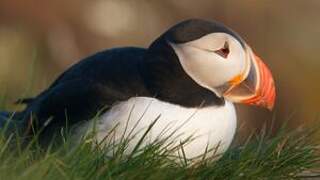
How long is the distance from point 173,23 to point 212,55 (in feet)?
30.2

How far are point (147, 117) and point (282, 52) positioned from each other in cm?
897

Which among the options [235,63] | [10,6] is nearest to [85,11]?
[10,6]

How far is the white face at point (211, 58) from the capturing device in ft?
16.9

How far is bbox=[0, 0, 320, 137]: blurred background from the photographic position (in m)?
13.2

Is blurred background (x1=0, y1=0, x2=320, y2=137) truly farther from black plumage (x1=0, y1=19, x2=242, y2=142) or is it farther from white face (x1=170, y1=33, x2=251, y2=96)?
white face (x1=170, y1=33, x2=251, y2=96)

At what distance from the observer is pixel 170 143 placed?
486 cm

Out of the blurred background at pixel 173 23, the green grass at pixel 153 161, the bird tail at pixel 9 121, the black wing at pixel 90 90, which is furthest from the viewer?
the blurred background at pixel 173 23

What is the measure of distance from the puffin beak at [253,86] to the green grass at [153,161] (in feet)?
0.49

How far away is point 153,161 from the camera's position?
184 inches

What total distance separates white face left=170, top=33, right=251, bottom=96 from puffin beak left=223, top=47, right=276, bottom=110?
→ 49mm

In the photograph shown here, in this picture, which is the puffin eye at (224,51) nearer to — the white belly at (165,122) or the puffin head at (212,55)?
the puffin head at (212,55)

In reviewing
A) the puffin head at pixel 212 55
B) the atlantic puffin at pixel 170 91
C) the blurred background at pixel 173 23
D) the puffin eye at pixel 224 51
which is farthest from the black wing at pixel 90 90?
the blurred background at pixel 173 23

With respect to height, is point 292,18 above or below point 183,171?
below

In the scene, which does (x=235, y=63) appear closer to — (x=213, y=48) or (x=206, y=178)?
(x=213, y=48)
